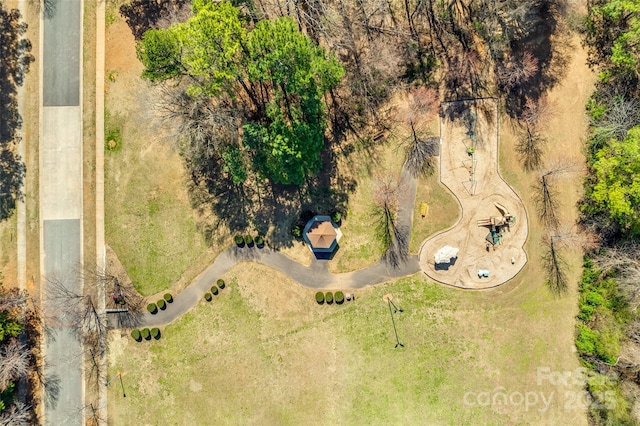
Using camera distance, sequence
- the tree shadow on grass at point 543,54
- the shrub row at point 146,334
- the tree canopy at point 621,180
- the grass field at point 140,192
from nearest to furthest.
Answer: the tree canopy at point 621,180
the tree shadow on grass at point 543,54
the grass field at point 140,192
the shrub row at point 146,334

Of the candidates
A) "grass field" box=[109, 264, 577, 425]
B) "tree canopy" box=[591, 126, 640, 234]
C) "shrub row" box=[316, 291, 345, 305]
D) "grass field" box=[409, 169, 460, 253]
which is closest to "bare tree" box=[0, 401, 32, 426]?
"grass field" box=[109, 264, 577, 425]

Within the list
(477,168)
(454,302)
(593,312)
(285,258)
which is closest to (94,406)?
(285,258)

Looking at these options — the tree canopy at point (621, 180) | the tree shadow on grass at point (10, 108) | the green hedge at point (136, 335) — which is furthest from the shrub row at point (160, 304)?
the tree canopy at point (621, 180)

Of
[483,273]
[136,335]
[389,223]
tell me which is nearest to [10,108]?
[136,335]

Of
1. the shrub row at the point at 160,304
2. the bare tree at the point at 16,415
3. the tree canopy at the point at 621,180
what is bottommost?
the bare tree at the point at 16,415

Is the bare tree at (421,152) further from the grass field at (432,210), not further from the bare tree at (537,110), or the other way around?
the bare tree at (537,110)

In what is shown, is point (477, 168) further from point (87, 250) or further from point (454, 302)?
point (87, 250)
